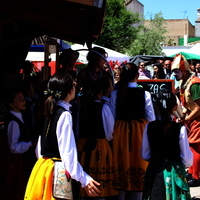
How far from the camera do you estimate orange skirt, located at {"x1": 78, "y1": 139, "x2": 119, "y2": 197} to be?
4.41 meters

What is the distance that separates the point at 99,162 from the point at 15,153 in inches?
39.8

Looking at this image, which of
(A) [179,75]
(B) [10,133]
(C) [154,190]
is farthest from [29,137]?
(A) [179,75]

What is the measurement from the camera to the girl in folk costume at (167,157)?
359cm

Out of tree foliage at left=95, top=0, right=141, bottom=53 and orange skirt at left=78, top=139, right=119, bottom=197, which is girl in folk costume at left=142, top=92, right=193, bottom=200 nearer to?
orange skirt at left=78, top=139, right=119, bottom=197

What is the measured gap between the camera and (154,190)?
3.65 meters

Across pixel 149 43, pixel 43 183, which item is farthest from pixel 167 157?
pixel 149 43

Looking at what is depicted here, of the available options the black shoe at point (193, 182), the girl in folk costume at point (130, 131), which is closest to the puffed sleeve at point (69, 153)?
the girl in folk costume at point (130, 131)

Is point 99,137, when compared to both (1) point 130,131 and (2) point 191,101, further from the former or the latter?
(2) point 191,101

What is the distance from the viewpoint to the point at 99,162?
4422 mm

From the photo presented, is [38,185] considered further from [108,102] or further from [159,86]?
[159,86]

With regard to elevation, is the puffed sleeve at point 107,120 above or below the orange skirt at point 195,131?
above

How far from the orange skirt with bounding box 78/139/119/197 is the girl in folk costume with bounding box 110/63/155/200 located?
6.9 inches

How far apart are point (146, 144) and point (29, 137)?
1195 mm

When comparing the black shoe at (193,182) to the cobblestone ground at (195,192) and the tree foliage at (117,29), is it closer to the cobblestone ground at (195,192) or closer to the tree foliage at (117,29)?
the cobblestone ground at (195,192)
